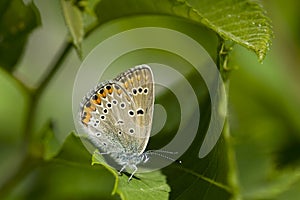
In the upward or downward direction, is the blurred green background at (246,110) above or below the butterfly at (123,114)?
below

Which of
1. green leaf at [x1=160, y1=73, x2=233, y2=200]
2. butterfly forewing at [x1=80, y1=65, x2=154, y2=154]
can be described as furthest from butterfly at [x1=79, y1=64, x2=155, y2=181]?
green leaf at [x1=160, y1=73, x2=233, y2=200]

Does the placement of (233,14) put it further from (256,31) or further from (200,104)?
(200,104)

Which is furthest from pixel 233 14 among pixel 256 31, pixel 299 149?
pixel 299 149

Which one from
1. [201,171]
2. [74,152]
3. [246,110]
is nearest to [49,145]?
[74,152]

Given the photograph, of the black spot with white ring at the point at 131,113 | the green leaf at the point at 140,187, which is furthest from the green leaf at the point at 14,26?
the green leaf at the point at 140,187

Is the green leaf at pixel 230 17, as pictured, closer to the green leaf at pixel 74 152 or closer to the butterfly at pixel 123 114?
the butterfly at pixel 123 114

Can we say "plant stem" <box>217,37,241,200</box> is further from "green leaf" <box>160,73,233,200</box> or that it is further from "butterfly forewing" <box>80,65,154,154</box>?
"butterfly forewing" <box>80,65,154,154</box>

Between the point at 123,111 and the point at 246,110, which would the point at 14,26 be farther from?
the point at 246,110
